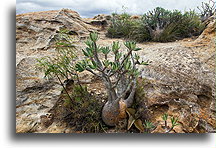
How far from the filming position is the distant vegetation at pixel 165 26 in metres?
2.49

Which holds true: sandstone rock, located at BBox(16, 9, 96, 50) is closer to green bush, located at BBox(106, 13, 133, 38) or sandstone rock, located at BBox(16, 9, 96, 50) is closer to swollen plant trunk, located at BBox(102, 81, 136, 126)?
green bush, located at BBox(106, 13, 133, 38)

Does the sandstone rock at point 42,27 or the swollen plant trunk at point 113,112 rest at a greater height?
the sandstone rock at point 42,27

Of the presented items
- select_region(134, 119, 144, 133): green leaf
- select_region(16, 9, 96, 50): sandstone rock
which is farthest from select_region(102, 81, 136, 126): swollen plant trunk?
select_region(16, 9, 96, 50): sandstone rock

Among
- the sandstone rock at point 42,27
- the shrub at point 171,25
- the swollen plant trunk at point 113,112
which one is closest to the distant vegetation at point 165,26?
the shrub at point 171,25

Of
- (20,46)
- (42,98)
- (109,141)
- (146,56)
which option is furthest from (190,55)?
(20,46)

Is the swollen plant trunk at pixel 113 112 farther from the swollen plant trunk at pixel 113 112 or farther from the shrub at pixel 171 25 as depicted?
the shrub at pixel 171 25

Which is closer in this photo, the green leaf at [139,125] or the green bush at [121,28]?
the green leaf at [139,125]

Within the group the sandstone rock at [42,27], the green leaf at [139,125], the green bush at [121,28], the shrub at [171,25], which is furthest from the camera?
the green bush at [121,28]

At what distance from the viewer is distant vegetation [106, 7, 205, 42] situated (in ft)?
8.16

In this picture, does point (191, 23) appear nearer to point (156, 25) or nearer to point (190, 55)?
point (156, 25)

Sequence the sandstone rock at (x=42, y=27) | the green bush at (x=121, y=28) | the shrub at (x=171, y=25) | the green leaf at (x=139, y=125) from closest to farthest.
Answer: the green leaf at (x=139, y=125) → the sandstone rock at (x=42, y=27) → the shrub at (x=171, y=25) → the green bush at (x=121, y=28)

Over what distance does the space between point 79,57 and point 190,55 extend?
1.27 m

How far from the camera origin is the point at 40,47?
2033mm

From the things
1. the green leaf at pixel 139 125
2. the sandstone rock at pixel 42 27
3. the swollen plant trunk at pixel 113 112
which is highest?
the sandstone rock at pixel 42 27
